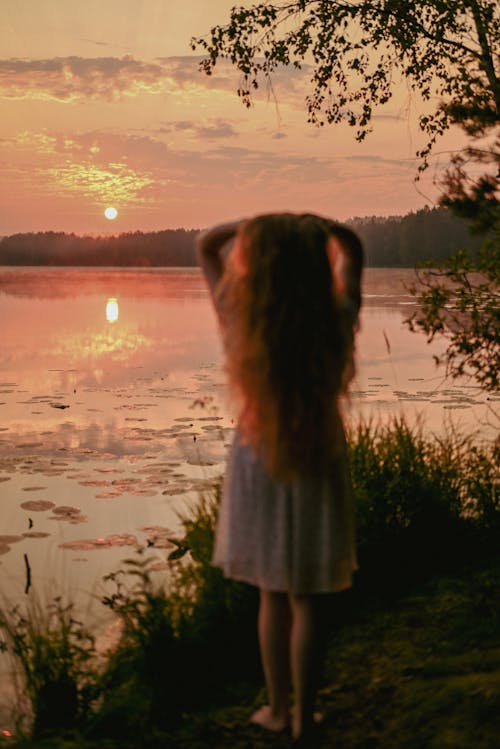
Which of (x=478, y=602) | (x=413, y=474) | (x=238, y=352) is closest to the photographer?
(x=238, y=352)

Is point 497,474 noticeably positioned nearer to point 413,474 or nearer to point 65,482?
point 413,474

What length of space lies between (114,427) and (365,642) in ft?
23.2

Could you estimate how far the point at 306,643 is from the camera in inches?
113

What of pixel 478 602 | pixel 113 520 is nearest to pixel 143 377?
pixel 113 520

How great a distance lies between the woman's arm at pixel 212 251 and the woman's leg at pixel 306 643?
1.11 meters

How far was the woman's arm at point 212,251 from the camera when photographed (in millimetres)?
2965

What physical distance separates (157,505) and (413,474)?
2.71 metres

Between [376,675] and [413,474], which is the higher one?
[413,474]

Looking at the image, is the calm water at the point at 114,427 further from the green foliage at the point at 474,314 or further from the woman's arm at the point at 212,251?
the woman's arm at the point at 212,251

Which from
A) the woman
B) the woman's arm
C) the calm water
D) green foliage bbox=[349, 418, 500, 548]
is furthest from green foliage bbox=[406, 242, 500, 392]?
the woman

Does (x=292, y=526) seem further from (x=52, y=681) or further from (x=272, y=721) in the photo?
(x=52, y=681)

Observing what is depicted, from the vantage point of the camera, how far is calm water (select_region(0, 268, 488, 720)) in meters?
6.70

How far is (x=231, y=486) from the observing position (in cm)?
292

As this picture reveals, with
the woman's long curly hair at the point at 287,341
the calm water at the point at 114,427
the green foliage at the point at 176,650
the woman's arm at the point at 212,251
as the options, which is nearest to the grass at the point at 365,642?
the green foliage at the point at 176,650
